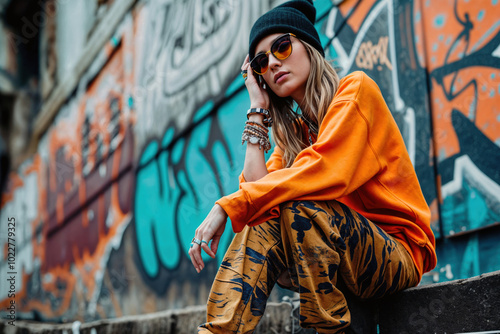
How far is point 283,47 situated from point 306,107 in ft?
0.89

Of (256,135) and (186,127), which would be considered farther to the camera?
(186,127)

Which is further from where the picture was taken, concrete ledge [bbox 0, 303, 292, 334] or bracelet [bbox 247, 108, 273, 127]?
concrete ledge [bbox 0, 303, 292, 334]

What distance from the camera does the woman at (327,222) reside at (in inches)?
65.3

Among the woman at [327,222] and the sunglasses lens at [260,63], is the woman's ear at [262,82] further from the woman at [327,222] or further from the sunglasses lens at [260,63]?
the woman at [327,222]

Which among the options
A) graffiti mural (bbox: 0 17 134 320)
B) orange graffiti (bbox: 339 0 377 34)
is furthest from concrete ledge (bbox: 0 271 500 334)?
graffiti mural (bbox: 0 17 134 320)

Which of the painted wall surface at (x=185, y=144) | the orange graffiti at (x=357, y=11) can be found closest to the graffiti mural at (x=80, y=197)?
the painted wall surface at (x=185, y=144)

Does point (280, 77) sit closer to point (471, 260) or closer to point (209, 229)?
point (209, 229)

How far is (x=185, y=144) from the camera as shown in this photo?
18.7ft

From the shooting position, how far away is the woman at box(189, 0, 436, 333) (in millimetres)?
1659

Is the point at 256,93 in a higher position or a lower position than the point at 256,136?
higher

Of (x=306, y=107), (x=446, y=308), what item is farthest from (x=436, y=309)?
(x=306, y=107)

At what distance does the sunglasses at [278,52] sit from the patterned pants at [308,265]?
77 cm

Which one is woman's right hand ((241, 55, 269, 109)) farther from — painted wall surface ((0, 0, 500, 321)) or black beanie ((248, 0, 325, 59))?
painted wall surface ((0, 0, 500, 321))

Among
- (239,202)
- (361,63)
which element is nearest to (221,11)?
(361,63)
